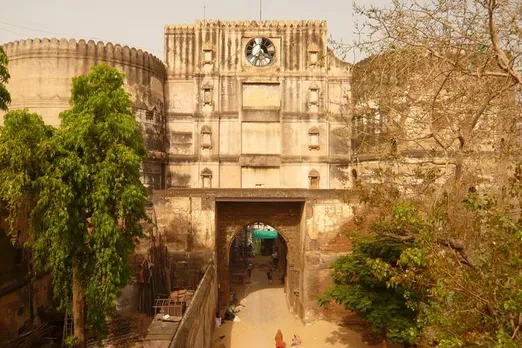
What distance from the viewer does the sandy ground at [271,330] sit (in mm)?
14812

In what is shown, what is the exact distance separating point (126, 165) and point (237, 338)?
8950 mm

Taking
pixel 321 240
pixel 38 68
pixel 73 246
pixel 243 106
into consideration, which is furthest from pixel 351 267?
pixel 38 68

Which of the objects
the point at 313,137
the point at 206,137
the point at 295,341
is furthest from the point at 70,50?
the point at 295,341

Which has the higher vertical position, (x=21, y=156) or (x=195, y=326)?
(x=21, y=156)

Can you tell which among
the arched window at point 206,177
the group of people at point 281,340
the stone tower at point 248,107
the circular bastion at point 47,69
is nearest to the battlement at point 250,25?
the stone tower at point 248,107

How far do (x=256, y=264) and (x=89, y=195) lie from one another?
19.6 m

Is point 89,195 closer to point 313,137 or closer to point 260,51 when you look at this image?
point 313,137

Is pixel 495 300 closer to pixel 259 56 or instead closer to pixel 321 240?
pixel 321 240

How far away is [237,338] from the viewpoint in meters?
15.4

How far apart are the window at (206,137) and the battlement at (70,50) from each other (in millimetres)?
5073

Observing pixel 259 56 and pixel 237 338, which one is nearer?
pixel 237 338

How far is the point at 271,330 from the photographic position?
1627cm

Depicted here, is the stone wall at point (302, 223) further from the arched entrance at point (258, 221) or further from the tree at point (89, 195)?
the tree at point (89, 195)

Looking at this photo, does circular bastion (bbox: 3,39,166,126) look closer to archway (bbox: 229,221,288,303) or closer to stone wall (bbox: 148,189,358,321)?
stone wall (bbox: 148,189,358,321)
